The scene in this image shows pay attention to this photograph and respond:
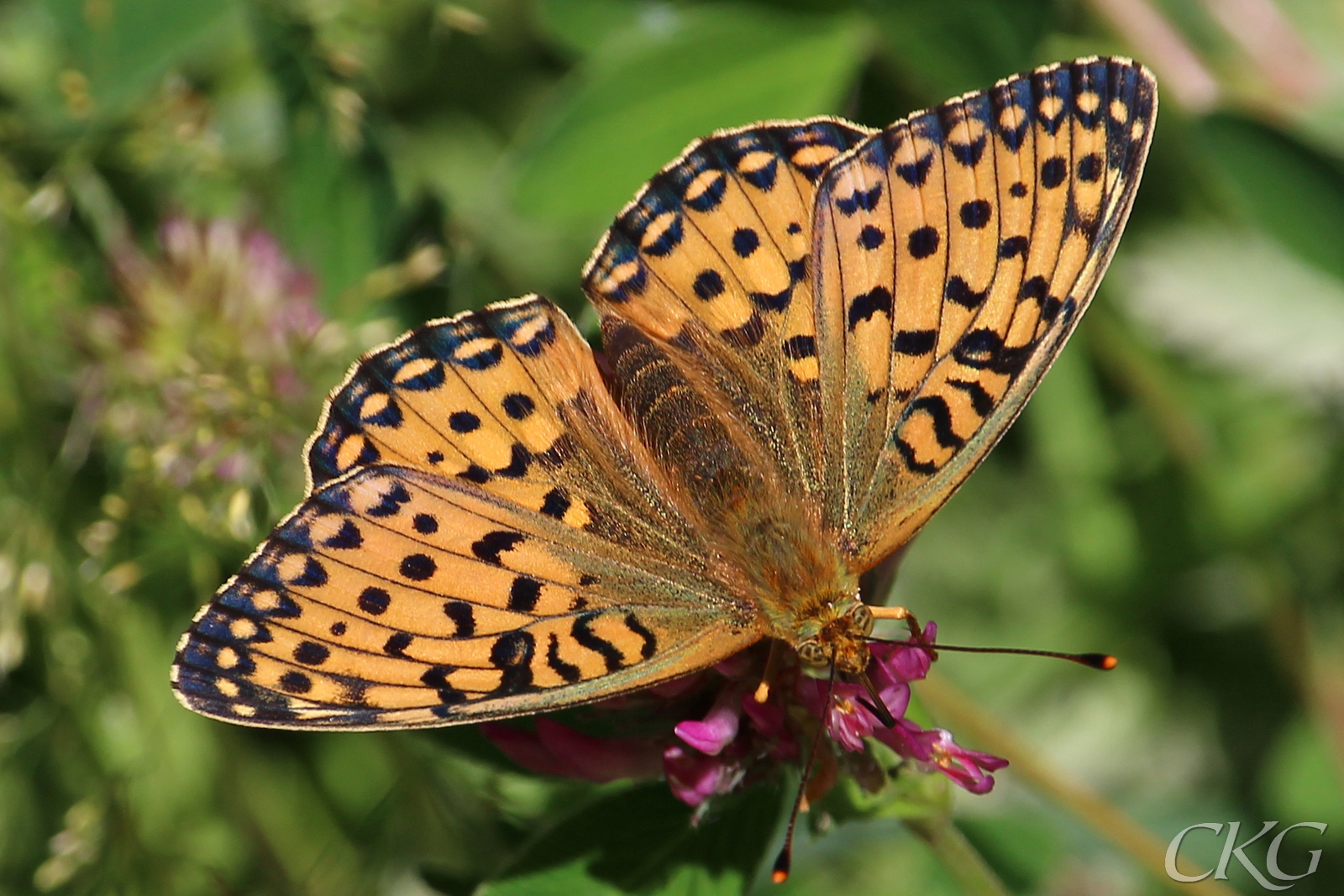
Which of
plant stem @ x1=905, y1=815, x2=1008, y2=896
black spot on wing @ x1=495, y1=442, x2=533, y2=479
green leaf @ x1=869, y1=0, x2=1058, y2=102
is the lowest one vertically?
plant stem @ x1=905, y1=815, x2=1008, y2=896

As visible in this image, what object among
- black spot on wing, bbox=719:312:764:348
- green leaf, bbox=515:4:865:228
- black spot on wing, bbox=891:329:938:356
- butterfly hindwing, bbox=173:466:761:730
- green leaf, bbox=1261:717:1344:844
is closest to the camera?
butterfly hindwing, bbox=173:466:761:730

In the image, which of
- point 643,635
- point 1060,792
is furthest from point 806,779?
point 1060,792

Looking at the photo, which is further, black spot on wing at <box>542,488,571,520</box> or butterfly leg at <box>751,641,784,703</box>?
black spot on wing at <box>542,488,571,520</box>

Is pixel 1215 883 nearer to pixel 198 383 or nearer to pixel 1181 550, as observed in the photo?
pixel 1181 550

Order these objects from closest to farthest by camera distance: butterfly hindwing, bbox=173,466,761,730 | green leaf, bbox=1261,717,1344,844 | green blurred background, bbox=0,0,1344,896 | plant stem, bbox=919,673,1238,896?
butterfly hindwing, bbox=173,466,761,730, plant stem, bbox=919,673,1238,896, green blurred background, bbox=0,0,1344,896, green leaf, bbox=1261,717,1344,844

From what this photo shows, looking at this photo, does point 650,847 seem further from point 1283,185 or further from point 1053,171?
point 1283,185

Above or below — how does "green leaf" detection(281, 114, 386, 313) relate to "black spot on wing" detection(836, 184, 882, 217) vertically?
below

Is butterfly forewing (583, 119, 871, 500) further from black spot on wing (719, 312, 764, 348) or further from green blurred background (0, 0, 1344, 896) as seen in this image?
green blurred background (0, 0, 1344, 896)

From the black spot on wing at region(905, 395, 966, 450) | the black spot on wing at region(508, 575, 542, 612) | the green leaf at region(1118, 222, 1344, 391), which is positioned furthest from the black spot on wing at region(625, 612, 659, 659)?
the green leaf at region(1118, 222, 1344, 391)
